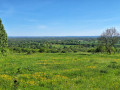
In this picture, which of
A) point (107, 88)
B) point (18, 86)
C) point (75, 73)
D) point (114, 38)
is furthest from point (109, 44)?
point (18, 86)

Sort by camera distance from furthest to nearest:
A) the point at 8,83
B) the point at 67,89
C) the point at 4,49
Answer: the point at 4,49 → the point at 8,83 → the point at 67,89

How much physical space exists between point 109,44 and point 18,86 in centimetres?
3733

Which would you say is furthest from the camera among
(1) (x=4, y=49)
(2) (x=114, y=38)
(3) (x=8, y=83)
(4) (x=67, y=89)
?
(2) (x=114, y=38)

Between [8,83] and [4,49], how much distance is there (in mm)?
25831

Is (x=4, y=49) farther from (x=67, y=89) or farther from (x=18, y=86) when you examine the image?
(x=67, y=89)

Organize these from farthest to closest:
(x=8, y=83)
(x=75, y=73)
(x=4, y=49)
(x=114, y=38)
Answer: (x=114, y=38)
(x=4, y=49)
(x=75, y=73)
(x=8, y=83)

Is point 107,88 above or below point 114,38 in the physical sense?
below

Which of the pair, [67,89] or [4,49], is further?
[4,49]

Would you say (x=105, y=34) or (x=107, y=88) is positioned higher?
(x=105, y=34)

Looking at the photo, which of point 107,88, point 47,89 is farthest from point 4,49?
point 107,88

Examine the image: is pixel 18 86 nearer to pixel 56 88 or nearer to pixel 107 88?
pixel 56 88

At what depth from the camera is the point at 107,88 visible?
25.2ft

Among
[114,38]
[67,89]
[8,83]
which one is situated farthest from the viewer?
[114,38]

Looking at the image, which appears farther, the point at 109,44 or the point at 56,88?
the point at 109,44
